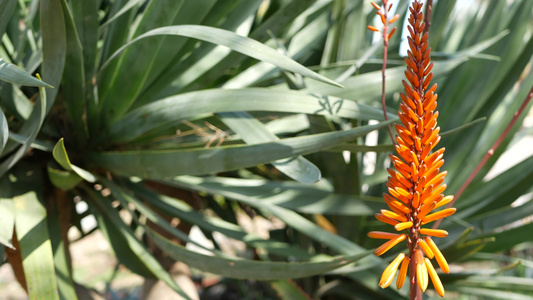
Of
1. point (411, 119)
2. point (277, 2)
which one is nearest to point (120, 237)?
point (277, 2)

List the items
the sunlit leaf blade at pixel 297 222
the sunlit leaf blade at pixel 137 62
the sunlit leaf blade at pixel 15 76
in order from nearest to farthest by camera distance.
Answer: the sunlit leaf blade at pixel 15 76
the sunlit leaf blade at pixel 137 62
the sunlit leaf blade at pixel 297 222

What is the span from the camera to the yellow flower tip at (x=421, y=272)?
402mm

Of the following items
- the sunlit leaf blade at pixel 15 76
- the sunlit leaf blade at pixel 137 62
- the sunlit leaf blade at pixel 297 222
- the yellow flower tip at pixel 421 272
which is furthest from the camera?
the sunlit leaf blade at pixel 297 222

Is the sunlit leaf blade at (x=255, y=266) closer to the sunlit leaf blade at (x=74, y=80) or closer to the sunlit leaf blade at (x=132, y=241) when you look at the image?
the sunlit leaf blade at (x=132, y=241)

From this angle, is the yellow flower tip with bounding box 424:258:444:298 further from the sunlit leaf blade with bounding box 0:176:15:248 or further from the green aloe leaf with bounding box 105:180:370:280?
the sunlit leaf blade with bounding box 0:176:15:248

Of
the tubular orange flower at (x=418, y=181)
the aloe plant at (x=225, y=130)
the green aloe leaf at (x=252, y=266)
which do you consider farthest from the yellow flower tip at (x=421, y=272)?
the green aloe leaf at (x=252, y=266)

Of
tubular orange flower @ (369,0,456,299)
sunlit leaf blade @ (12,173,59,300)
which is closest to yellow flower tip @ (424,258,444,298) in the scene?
tubular orange flower @ (369,0,456,299)

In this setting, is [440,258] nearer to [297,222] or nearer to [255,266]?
[255,266]

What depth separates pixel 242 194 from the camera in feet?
3.33

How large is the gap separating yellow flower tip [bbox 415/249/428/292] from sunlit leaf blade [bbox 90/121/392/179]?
24 centimetres

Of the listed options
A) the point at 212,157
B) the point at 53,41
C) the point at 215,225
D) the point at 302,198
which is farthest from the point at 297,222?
the point at 53,41

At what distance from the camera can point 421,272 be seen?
0.41 meters

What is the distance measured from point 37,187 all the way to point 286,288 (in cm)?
47

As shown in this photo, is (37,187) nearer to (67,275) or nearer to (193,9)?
(67,275)
